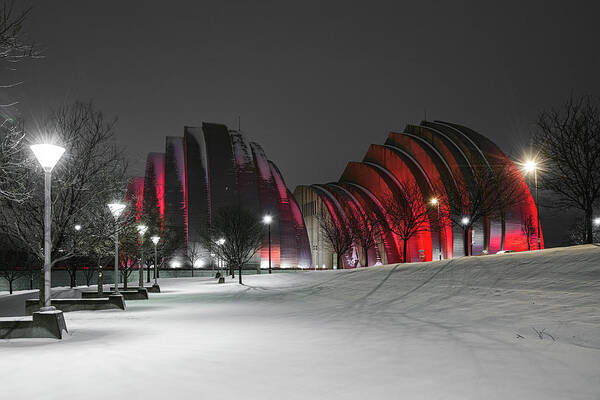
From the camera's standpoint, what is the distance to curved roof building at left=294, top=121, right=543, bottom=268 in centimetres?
6244

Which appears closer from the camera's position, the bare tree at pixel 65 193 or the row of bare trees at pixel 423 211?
the bare tree at pixel 65 193

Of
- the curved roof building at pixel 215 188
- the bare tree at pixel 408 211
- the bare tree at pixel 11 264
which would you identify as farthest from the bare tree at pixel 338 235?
the bare tree at pixel 11 264

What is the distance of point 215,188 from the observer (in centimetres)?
7762

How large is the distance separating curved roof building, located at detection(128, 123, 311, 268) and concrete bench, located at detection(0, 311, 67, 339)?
62.6 m

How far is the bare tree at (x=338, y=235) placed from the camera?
64.9 metres

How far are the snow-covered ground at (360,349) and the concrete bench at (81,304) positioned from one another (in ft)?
4.09

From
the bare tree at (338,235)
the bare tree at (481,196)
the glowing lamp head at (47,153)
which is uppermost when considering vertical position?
the bare tree at (481,196)

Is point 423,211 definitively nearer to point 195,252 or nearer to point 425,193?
point 425,193

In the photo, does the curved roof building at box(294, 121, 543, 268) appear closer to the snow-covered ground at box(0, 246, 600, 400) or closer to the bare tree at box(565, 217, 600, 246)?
the bare tree at box(565, 217, 600, 246)

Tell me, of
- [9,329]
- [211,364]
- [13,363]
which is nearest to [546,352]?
[211,364]

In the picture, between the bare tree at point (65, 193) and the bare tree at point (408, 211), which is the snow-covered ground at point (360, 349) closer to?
the bare tree at point (65, 193)

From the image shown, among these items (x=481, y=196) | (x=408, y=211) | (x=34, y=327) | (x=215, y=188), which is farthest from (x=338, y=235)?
(x=34, y=327)

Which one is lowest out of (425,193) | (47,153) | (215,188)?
(47,153)

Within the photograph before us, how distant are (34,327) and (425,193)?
190ft
